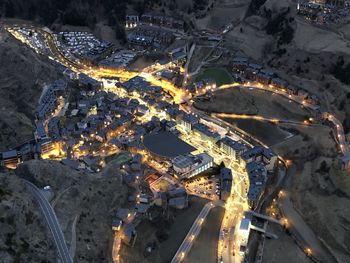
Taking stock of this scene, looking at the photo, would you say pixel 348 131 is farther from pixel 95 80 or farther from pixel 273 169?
pixel 95 80

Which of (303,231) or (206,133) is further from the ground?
(206,133)

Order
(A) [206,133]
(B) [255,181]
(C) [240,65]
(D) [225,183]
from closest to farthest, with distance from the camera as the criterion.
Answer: (D) [225,183] < (B) [255,181] < (A) [206,133] < (C) [240,65]

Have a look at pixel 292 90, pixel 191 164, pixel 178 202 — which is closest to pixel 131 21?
pixel 292 90

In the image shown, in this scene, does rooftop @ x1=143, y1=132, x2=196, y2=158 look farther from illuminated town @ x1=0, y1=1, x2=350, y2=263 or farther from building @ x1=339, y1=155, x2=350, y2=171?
building @ x1=339, y1=155, x2=350, y2=171

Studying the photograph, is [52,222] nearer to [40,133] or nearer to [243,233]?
[243,233]

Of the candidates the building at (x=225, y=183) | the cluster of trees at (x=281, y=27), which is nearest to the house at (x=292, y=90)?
the cluster of trees at (x=281, y=27)

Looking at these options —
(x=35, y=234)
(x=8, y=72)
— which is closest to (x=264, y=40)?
(x=8, y=72)
